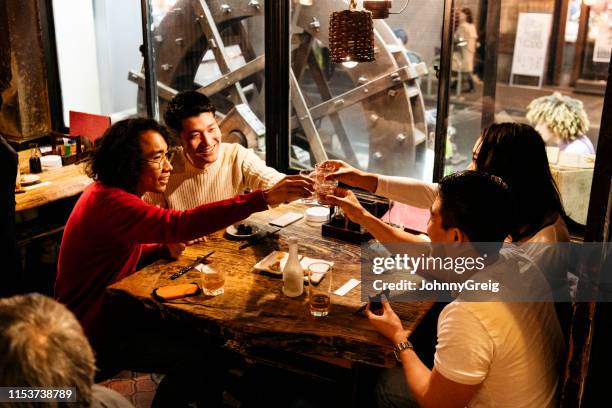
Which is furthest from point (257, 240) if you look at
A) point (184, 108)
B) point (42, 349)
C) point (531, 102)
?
point (531, 102)

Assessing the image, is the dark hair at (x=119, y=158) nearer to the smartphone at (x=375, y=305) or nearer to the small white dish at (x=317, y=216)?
the small white dish at (x=317, y=216)

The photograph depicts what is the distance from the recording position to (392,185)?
10.4 ft

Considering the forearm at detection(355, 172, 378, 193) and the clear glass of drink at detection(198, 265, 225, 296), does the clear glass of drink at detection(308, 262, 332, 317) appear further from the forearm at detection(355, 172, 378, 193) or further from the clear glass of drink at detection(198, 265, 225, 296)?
the forearm at detection(355, 172, 378, 193)

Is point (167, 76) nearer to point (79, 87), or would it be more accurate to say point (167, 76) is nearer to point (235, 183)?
point (79, 87)

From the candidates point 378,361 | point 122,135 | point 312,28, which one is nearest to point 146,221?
point 122,135

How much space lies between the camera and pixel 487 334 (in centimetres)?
163

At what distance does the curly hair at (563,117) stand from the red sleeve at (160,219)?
8.09 ft

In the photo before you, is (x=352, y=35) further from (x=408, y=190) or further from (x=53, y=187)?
(x=53, y=187)

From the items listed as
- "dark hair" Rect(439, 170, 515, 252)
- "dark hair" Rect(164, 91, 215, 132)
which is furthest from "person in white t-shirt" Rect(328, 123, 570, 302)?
"dark hair" Rect(164, 91, 215, 132)

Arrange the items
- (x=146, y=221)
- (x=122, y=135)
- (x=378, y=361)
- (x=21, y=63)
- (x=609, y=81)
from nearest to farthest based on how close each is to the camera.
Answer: (x=609, y=81)
(x=378, y=361)
(x=146, y=221)
(x=122, y=135)
(x=21, y=63)

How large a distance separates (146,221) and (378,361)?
1146mm

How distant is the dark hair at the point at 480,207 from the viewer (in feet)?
5.83

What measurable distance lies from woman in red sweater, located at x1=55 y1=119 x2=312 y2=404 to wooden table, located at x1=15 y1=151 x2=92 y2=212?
129 centimetres

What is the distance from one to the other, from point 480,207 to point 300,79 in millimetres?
3151
